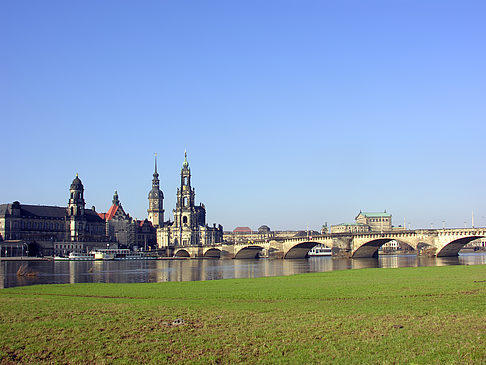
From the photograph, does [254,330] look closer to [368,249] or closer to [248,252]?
[368,249]

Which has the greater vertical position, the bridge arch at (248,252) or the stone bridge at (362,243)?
the stone bridge at (362,243)

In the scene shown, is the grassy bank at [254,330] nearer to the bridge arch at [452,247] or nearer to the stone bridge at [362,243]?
the bridge arch at [452,247]

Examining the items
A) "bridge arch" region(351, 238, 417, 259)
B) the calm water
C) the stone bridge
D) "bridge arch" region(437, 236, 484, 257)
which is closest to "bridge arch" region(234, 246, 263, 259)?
the stone bridge

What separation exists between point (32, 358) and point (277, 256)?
476ft

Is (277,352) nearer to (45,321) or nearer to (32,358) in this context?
(32,358)

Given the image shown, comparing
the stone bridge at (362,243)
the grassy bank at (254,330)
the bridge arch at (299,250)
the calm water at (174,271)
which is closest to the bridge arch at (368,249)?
the stone bridge at (362,243)

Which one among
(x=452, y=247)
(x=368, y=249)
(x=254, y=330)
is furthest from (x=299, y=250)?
(x=254, y=330)

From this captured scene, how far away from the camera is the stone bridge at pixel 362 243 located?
117562mm

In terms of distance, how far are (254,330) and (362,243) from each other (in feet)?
391

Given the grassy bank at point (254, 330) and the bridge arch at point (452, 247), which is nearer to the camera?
the grassy bank at point (254, 330)

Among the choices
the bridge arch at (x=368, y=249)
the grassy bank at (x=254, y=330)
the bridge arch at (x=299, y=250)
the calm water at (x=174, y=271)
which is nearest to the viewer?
the grassy bank at (x=254, y=330)

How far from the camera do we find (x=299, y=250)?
528 ft

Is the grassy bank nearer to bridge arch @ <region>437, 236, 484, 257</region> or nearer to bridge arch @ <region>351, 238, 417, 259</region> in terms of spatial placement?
bridge arch @ <region>437, 236, 484, 257</region>

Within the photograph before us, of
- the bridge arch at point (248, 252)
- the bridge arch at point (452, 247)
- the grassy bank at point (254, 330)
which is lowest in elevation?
the bridge arch at point (248, 252)
